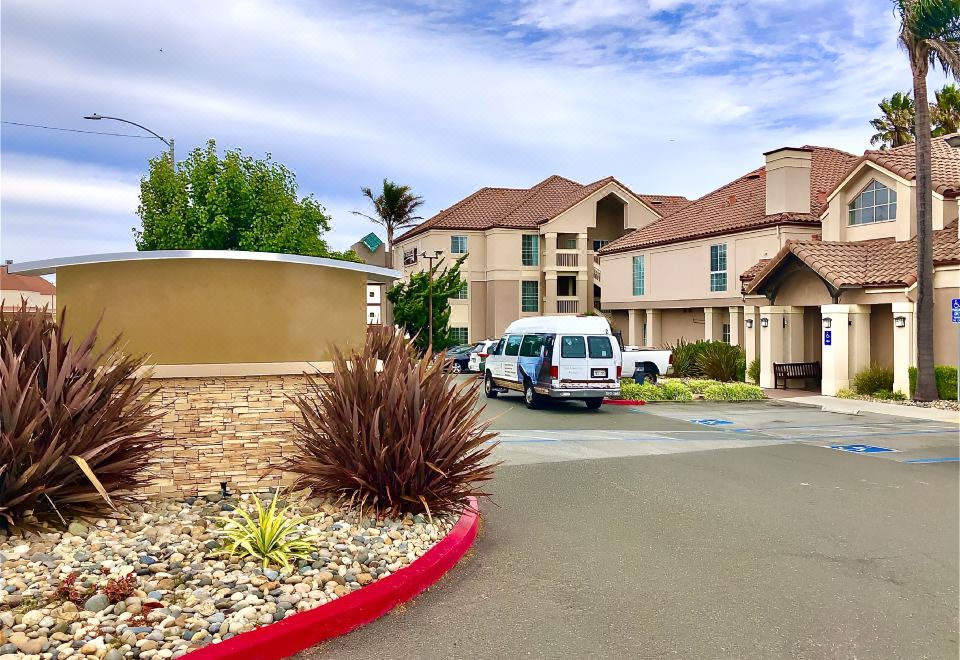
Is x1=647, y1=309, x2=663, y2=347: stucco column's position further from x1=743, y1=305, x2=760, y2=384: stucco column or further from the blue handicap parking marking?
the blue handicap parking marking

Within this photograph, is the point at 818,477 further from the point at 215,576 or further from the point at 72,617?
the point at 72,617

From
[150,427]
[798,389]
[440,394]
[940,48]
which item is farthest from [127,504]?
[798,389]

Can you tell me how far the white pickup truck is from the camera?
29.7m

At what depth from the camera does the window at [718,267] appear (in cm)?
3697

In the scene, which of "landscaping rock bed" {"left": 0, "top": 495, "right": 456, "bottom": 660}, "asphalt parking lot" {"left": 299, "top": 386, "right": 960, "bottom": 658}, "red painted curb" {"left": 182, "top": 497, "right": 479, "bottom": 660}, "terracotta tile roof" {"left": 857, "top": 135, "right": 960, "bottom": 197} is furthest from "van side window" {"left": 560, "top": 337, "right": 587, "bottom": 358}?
"red painted curb" {"left": 182, "top": 497, "right": 479, "bottom": 660}

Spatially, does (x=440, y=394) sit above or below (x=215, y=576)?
above

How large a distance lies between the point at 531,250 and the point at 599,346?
33251 millimetres

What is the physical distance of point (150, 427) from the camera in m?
8.96

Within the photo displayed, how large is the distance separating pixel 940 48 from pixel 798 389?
11898mm

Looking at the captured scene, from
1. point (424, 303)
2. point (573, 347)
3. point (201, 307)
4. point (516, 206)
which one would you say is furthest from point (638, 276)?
point (201, 307)

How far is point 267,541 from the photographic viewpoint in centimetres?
675

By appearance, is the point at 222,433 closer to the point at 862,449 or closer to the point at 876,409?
the point at 862,449

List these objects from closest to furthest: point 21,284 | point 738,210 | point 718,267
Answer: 1. point 718,267
2. point 738,210
3. point 21,284

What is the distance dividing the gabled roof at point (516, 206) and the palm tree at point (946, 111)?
53.4 feet
